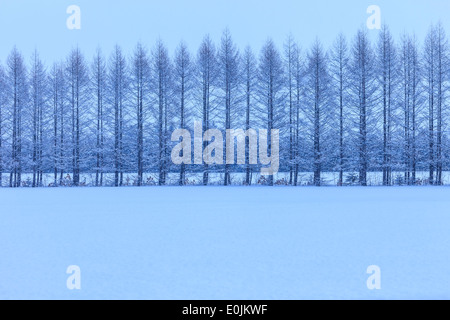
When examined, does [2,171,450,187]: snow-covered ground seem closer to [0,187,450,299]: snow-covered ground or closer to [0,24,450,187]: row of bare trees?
[0,24,450,187]: row of bare trees

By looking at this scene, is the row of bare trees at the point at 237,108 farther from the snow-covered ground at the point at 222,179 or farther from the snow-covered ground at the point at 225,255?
the snow-covered ground at the point at 225,255

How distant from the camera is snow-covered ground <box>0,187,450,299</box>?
4.21m

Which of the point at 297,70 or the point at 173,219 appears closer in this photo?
the point at 173,219

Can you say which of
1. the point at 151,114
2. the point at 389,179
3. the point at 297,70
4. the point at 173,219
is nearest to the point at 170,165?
the point at 151,114

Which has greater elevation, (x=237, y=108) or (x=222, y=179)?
(x=237, y=108)

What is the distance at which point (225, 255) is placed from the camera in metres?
5.71

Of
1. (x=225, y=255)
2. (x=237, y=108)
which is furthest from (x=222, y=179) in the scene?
(x=225, y=255)

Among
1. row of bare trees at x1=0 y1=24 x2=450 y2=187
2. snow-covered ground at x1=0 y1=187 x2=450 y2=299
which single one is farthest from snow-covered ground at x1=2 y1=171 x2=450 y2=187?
snow-covered ground at x1=0 y1=187 x2=450 y2=299

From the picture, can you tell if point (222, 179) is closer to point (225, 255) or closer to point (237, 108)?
point (237, 108)

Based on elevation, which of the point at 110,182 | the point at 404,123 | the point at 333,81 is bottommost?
the point at 110,182

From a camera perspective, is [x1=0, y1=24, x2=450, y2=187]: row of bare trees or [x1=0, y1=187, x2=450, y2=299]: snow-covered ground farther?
[x1=0, y1=24, x2=450, y2=187]: row of bare trees
